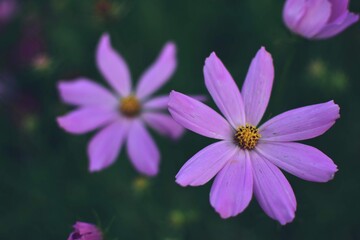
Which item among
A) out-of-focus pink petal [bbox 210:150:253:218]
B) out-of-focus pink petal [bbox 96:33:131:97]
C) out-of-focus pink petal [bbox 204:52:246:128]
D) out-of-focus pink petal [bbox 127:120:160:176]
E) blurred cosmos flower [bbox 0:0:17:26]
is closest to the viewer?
out-of-focus pink petal [bbox 210:150:253:218]

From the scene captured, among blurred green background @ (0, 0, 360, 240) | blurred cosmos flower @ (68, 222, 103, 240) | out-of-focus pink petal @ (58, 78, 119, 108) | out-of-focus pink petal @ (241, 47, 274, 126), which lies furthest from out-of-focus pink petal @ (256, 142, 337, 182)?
out-of-focus pink petal @ (58, 78, 119, 108)

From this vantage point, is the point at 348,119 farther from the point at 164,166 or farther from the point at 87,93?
the point at 87,93

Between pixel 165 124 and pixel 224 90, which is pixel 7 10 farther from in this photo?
pixel 224 90

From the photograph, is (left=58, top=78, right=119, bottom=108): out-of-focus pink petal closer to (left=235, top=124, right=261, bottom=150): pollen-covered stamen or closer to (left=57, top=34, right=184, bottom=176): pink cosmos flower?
(left=57, top=34, right=184, bottom=176): pink cosmos flower

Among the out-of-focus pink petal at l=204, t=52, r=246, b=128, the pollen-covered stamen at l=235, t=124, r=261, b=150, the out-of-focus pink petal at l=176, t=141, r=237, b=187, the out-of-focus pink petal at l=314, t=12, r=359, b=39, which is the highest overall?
the out-of-focus pink petal at l=314, t=12, r=359, b=39

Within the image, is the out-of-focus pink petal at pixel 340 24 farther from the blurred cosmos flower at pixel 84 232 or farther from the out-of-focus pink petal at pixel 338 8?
the blurred cosmos flower at pixel 84 232

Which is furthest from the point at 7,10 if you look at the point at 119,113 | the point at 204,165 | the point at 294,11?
the point at 204,165

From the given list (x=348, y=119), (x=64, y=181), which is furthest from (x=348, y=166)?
(x=64, y=181)

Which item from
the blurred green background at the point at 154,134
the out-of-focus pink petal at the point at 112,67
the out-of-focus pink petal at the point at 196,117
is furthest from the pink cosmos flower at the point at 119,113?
the out-of-focus pink petal at the point at 196,117
